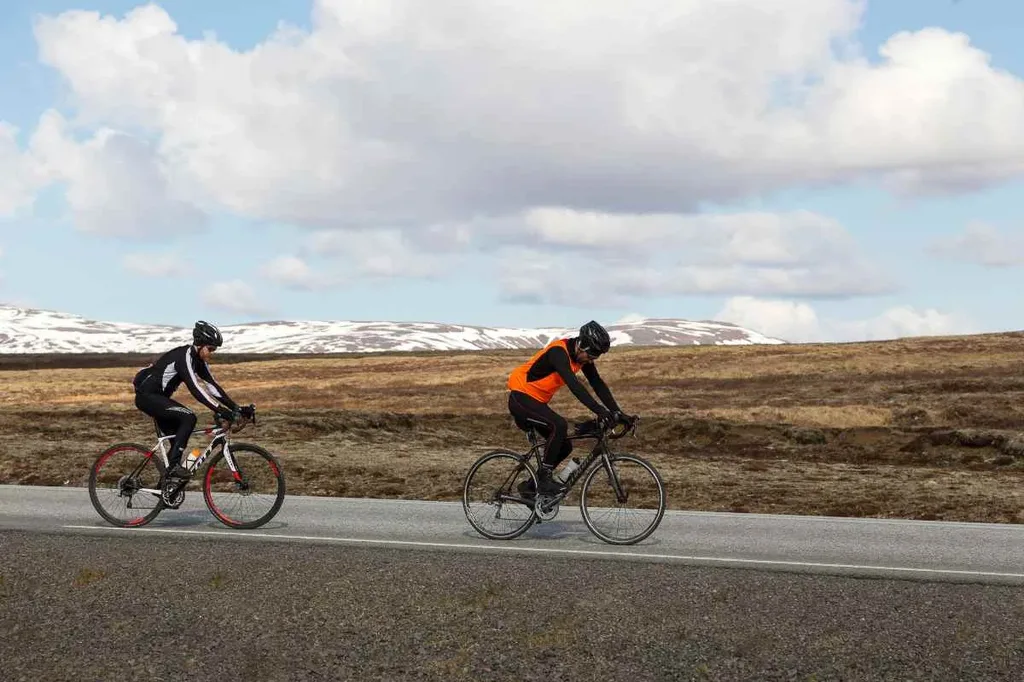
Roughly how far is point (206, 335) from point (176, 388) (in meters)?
0.77

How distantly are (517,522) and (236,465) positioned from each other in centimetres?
360

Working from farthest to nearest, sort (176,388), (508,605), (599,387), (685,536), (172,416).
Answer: (172,416) < (176,388) < (685,536) < (599,387) < (508,605)

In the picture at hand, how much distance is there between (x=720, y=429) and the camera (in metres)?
35.4

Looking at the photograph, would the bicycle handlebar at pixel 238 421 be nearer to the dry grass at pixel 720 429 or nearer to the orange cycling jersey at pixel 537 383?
the orange cycling jersey at pixel 537 383

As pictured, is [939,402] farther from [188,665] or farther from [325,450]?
[188,665]

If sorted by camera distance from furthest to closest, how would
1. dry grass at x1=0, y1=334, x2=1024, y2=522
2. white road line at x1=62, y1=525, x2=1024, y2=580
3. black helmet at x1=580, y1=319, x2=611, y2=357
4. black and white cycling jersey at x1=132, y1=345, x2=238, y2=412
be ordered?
dry grass at x1=0, y1=334, x2=1024, y2=522
black and white cycling jersey at x1=132, y1=345, x2=238, y2=412
black helmet at x1=580, y1=319, x2=611, y2=357
white road line at x1=62, y1=525, x2=1024, y2=580

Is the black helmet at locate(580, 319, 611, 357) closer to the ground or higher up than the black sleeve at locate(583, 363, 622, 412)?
higher up

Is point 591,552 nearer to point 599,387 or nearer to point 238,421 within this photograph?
point 599,387

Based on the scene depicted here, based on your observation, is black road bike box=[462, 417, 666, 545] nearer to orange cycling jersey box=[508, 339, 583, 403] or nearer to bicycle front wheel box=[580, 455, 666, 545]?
bicycle front wheel box=[580, 455, 666, 545]

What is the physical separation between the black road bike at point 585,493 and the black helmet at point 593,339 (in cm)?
85

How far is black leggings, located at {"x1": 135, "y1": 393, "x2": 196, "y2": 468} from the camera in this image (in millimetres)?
12938

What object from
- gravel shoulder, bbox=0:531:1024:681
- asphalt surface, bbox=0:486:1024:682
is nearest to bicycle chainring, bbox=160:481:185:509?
asphalt surface, bbox=0:486:1024:682

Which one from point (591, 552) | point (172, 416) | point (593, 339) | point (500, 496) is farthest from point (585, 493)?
point (172, 416)

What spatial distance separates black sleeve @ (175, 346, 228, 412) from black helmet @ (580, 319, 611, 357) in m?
4.57
